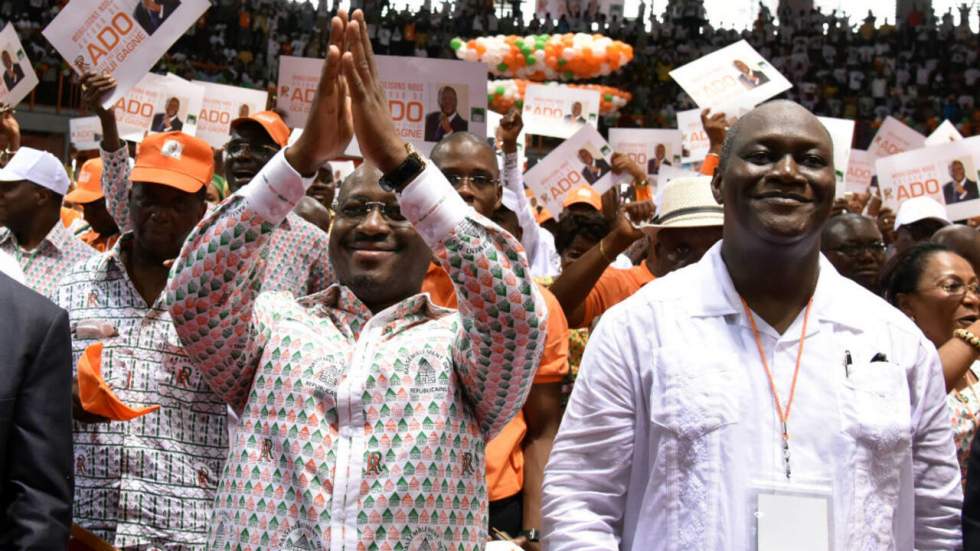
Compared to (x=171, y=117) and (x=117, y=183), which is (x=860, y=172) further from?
(x=117, y=183)

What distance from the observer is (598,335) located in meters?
2.37

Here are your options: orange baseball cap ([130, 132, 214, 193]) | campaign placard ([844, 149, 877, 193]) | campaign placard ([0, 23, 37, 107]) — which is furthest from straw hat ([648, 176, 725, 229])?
campaign placard ([844, 149, 877, 193])

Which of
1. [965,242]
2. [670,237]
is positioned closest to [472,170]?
[670,237]

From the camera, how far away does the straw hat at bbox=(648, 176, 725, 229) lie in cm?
390

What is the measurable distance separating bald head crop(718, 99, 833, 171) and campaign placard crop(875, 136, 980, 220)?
205 inches

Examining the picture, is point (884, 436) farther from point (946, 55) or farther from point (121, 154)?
point (946, 55)

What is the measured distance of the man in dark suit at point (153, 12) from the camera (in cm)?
524

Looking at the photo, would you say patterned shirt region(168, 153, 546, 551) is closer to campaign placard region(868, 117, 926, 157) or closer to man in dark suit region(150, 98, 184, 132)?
man in dark suit region(150, 98, 184, 132)

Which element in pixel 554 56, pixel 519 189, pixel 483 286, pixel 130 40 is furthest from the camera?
pixel 554 56

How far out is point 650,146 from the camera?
9.31m

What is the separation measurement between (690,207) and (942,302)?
768 millimetres

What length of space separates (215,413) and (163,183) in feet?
2.22

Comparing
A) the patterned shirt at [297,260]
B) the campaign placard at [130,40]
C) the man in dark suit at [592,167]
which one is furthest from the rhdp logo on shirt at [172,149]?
the man in dark suit at [592,167]

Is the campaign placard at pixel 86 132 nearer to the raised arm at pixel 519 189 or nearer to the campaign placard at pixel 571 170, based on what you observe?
the campaign placard at pixel 571 170
